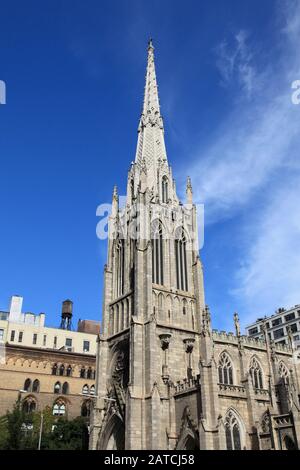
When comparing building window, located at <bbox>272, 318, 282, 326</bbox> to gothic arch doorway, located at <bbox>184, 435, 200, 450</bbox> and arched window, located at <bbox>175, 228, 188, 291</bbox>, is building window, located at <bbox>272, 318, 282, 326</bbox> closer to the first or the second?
arched window, located at <bbox>175, 228, 188, 291</bbox>

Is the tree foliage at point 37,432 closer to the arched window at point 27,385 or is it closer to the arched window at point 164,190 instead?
the arched window at point 27,385

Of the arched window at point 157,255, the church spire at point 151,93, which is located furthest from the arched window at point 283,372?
the church spire at point 151,93

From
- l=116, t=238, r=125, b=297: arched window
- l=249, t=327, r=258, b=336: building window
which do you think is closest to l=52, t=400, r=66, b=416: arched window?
l=116, t=238, r=125, b=297: arched window

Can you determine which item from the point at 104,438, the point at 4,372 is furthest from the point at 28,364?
the point at 104,438

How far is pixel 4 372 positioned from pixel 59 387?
25.3ft

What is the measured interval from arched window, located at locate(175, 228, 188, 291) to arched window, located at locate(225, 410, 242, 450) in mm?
A: 15662

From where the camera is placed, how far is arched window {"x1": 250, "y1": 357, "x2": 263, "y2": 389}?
49.0 meters

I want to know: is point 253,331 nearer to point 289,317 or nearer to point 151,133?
point 289,317

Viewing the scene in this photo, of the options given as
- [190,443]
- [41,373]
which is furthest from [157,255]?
[41,373]

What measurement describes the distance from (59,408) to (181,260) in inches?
1075

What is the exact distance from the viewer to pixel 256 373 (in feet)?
163

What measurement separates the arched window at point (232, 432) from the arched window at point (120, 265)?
18.4m
